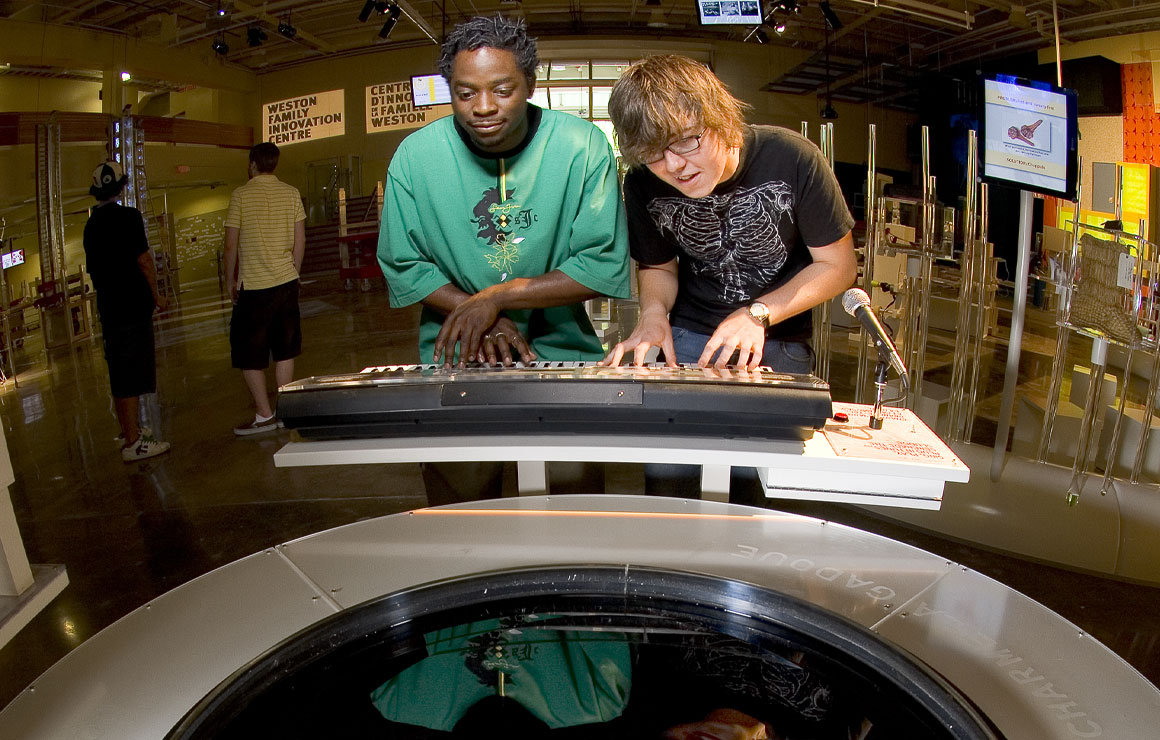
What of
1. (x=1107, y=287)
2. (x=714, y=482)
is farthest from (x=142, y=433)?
(x=1107, y=287)

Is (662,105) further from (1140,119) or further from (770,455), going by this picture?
(1140,119)

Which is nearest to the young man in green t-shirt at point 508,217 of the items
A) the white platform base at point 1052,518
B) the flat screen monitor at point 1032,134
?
the flat screen monitor at point 1032,134

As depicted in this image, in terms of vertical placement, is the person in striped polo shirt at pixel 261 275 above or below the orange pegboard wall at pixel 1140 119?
below

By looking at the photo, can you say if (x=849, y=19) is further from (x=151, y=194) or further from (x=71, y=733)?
(x=71, y=733)

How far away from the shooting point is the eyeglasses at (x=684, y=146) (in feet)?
4.28

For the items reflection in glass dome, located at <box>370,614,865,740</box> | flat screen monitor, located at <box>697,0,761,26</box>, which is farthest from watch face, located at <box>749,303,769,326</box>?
flat screen monitor, located at <box>697,0,761,26</box>

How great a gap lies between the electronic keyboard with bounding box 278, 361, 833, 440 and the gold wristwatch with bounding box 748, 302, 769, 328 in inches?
8.0

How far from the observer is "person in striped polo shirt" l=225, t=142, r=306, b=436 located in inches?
155

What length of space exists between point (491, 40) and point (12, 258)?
15.5 feet

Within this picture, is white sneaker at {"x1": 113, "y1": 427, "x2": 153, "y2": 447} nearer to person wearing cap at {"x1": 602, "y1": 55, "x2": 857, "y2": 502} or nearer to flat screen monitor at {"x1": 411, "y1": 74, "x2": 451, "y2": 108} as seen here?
person wearing cap at {"x1": 602, "y1": 55, "x2": 857, "y2": 502}

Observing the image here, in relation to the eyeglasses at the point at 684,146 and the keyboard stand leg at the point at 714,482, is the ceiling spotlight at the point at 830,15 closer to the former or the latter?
the eyeglasses at the point at 684,146

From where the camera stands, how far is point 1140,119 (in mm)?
3174

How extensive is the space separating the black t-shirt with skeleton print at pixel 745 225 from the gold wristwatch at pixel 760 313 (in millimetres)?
177

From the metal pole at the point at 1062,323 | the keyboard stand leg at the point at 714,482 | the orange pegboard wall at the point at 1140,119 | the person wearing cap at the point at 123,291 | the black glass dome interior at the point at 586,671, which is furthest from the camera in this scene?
the person wearing cap at the point at 123,291
